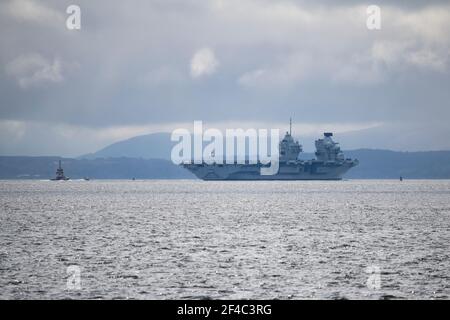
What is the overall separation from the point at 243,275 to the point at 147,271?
4.98 meters

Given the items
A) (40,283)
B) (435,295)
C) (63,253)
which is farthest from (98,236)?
(435,295)

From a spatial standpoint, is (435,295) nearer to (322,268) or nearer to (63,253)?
(322,268)

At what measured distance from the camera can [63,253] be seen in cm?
5081

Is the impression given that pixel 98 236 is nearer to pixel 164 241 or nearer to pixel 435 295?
pixel 164 241

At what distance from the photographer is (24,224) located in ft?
255

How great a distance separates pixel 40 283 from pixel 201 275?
7.77 m

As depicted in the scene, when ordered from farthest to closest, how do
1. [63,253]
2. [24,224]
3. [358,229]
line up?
1. [24,224]
2. [358,229]
3. [63,253]
